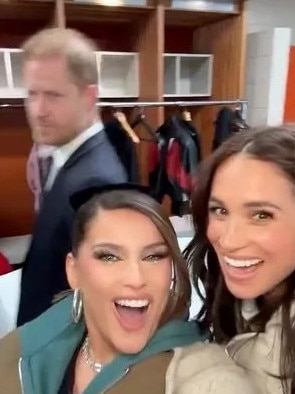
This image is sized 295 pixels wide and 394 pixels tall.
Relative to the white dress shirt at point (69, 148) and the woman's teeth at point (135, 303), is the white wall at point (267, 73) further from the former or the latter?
the woman's teeth at point (135, 303)

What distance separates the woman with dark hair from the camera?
3.22 feet

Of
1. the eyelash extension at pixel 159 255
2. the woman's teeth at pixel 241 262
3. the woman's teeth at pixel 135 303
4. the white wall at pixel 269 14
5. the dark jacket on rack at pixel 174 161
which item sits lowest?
the dark jacket on rack at pixel 174 161

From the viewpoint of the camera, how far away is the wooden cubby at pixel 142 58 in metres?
2.80

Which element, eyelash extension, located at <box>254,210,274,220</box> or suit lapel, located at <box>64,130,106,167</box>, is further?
suit lapel, located at <box>64,130,106,167</box>

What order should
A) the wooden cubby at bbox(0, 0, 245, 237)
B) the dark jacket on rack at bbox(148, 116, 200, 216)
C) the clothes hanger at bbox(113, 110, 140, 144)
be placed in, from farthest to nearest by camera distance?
the wooden cubby at bbox(0, 0, 245, 237)
the dark jacket on rack at bbox(148, 116, 200, 216)
the clothes hanger at bbox(113, 110, 140, 144)

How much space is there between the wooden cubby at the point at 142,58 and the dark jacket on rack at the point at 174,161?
21 centimetres

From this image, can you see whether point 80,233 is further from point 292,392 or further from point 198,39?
point 198,39

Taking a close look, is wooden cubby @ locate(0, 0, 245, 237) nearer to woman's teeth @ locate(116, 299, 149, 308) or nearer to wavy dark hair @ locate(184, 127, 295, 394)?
wavy dark hair @ locate(184, 127, 295, 394)

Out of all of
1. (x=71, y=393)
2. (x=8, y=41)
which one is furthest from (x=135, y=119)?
(x=71, y=393)

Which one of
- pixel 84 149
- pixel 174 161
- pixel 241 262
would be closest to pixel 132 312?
pixel 241 262

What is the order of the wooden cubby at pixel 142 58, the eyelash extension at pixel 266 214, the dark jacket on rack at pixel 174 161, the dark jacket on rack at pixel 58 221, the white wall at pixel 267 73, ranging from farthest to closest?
the white wall at pixel 267 73
the wooden cubby at pixel 142 58
the dark jacket on rack at pixel 174 161
the dark jacket on rack at pixel 58 221
the eyelash extension at pixel 266 214

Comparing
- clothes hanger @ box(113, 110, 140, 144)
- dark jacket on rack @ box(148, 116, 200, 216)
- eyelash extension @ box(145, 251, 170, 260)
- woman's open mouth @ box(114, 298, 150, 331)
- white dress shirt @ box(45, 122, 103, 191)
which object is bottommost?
dark jacket on rack @ box(148, 116, 200, 216)

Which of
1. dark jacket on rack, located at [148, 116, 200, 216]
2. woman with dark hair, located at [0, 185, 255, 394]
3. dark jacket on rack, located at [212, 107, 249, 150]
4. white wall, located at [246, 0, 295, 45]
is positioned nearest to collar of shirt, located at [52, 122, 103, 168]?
woman with dark hair, located at [0, 185, 255, 394]

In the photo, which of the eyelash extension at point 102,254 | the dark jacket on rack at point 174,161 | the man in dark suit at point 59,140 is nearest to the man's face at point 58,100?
the man in dark suit at point 59,140
